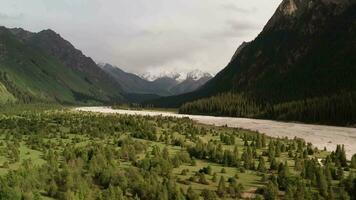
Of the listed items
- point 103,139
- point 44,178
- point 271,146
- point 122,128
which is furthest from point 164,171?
point 122,128

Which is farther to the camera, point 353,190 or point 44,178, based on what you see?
point 44,178

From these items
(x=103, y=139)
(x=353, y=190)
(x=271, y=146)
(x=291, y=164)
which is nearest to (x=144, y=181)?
(x=353, y=190)

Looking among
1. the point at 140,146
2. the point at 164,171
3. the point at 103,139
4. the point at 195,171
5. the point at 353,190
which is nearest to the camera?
the point at 353,190

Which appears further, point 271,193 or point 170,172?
point 170,172

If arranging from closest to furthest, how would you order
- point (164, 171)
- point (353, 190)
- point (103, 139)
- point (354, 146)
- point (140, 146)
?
1. point (353, 190)
2. point (164, 171)
3. point (140, 146)
4. point (354, 146)
5. point (103, 139)

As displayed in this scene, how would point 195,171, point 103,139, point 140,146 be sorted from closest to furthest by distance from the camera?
1. point 195,171
2. point 140,146
3. point 103,139

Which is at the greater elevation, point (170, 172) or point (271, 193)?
point (170, 172)

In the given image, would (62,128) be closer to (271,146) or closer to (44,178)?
(271,146)

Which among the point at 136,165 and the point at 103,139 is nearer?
the point at 136,165

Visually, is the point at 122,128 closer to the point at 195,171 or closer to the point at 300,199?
the point at 195,171
